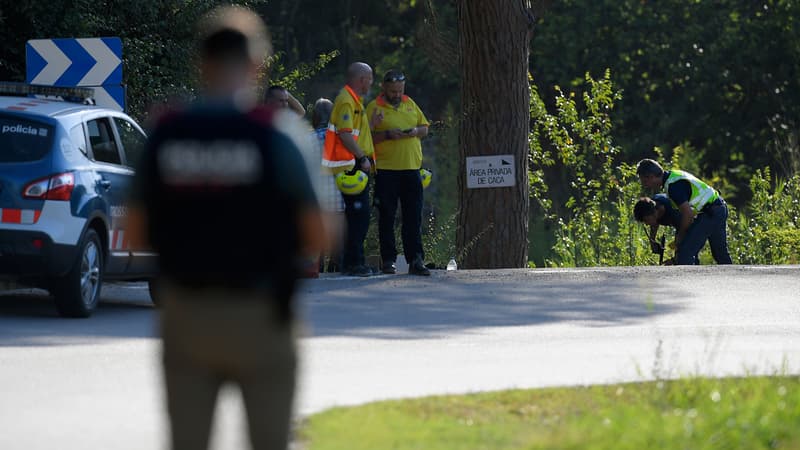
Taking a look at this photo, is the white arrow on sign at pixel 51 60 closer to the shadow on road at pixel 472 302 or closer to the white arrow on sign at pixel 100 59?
the white arrow on sign at pixel 100 59

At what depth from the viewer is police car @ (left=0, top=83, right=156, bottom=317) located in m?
12.3

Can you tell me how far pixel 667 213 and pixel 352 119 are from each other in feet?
18.5

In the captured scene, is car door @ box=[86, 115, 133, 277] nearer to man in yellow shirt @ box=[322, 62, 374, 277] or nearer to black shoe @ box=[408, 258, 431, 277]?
man in yellow shirt @ box=[322, 62, 374, 277]

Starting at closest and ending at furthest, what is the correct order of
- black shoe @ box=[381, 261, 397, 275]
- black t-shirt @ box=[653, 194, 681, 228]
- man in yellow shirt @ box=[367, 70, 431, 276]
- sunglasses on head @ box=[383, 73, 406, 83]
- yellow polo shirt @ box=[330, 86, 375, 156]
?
yellow polo shirt @ box=[330, 86, 375, 156] < sunglasses on head @ box=[383, 73, 406, 83] < man in yellow shirt @ box=[367, 70, 431, 276] < black shoe @ box=[381, 261, 397, 275] < black t-shirt @ box=[653, 194, 681, 228]

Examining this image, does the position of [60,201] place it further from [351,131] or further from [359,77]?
[359,77]

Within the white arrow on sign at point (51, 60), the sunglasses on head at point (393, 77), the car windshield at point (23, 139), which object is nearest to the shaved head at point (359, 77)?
the sunglasses on head at point (393, 77)

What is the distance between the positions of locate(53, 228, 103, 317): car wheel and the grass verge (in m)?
4.91

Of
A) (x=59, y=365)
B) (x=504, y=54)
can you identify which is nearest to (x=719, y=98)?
(x=504, y=54)

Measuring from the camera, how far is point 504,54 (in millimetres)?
19297

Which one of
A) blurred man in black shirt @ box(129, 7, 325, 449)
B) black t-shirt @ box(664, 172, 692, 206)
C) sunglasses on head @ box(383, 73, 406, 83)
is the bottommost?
black t-shirt @ box(664, 172, 692, 206)

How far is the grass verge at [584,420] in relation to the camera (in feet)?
23.0

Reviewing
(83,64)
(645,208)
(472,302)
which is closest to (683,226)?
(645,208)

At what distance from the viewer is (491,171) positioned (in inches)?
759

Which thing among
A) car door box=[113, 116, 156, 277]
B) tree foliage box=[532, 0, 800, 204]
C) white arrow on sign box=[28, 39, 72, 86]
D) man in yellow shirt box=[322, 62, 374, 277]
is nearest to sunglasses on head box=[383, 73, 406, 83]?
man in yellow shirt box=[322, 62, 374, 277]
